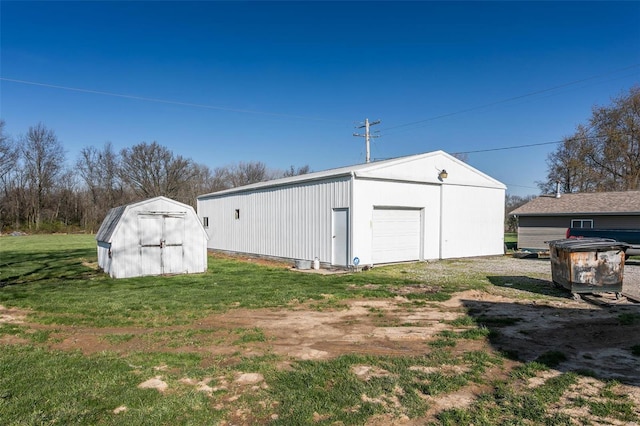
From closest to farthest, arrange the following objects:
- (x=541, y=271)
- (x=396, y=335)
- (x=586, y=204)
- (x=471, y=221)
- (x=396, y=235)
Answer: (x=396, y=335)
(x=541, y=271)
(x=396, y=235)
(x=471, y=221)
(x=586, y=204)

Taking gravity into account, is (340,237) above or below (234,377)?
above

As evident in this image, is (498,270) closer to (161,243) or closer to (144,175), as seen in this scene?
(161,243)

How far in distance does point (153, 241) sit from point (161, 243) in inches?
9.7

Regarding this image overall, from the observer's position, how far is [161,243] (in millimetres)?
12336

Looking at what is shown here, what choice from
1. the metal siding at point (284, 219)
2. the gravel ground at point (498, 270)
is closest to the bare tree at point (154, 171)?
the metal siding at point (284, 219)

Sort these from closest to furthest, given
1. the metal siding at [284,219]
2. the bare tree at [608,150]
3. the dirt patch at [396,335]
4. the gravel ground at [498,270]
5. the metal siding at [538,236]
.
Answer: the dirt patch at [396,335], the gravel ground at [498,270], the metal siding at [284,219], the metal siding at [538,236], the bare tree at [608,150]

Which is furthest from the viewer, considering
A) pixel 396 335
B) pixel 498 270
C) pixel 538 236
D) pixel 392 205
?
pixel 538 236

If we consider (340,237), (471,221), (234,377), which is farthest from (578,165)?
(234,377)

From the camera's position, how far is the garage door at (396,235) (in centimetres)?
1419

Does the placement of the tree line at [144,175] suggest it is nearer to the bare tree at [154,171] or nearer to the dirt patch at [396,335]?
the bare tree at [154,171]

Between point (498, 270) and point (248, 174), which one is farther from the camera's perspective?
point (248, 174)

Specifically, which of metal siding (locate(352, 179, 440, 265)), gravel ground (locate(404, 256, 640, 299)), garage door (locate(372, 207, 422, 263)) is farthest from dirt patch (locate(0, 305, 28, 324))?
garage door (locate(372, 207, 422, 263))

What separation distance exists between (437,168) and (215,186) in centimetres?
3939

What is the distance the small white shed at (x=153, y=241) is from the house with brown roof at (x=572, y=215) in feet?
61.2
